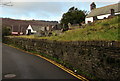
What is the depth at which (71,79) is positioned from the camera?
7.26m

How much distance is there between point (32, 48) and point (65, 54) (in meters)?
8.96

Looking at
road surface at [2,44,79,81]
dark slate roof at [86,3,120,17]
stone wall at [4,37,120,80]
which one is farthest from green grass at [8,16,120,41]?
dark slate roof at [86,3,120,17]

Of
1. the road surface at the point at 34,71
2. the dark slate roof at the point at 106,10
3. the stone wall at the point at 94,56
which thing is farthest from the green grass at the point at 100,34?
the dark slate roof at the point at 106,10

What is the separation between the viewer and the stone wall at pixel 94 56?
617cm

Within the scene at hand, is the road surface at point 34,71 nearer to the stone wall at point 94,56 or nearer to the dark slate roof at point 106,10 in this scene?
the stone wall at point 94,56

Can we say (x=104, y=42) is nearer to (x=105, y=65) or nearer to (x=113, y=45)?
(x=113, y=45)

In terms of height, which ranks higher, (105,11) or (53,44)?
(105,11)

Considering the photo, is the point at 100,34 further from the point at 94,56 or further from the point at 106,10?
the point at 106,10

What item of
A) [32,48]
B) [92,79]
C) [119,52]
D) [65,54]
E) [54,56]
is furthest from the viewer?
[32,48]

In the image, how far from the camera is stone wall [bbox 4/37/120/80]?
243 inches

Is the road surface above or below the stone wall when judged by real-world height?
below

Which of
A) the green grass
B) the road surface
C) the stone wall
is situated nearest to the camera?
the stone wall

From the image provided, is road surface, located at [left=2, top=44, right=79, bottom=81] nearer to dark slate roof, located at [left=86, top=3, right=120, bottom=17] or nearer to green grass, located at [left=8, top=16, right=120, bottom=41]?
green grass, located at [left=8, top=16, right=120, bottom=41]

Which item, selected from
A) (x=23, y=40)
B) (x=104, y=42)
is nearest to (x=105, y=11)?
(x=23, y=40)
